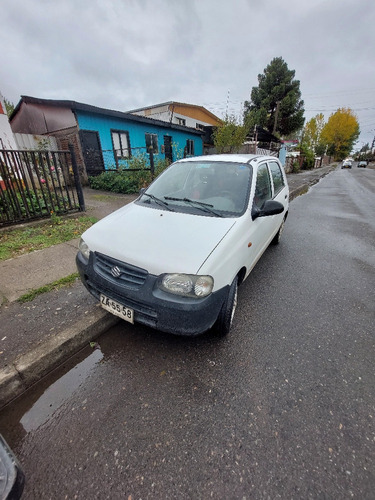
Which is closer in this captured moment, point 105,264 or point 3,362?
point 3,362

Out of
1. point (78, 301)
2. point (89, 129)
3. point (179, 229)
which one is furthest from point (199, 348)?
point (89, 129)

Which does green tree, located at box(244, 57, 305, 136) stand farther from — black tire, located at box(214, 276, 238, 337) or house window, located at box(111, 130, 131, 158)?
black tire, located at box(214, 276, 238, 337)

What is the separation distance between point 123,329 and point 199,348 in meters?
0.86

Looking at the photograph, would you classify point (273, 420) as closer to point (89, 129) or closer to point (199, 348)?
point (199, 348)

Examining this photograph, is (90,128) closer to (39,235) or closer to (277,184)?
(39,235)

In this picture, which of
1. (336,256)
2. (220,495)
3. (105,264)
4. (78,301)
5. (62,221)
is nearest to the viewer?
(220,495)

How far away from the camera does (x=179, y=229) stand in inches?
84.1

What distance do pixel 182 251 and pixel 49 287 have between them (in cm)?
206

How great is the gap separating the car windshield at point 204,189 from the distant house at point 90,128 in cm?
858

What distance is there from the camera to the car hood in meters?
1.80

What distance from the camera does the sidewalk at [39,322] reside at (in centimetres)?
188

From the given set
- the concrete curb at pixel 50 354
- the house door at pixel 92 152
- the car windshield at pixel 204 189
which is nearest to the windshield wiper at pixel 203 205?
the car windshield at pixel 204 189

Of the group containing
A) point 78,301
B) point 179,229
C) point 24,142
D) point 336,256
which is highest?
point 24,142

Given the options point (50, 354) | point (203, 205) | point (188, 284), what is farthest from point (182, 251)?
point (50, 354)
